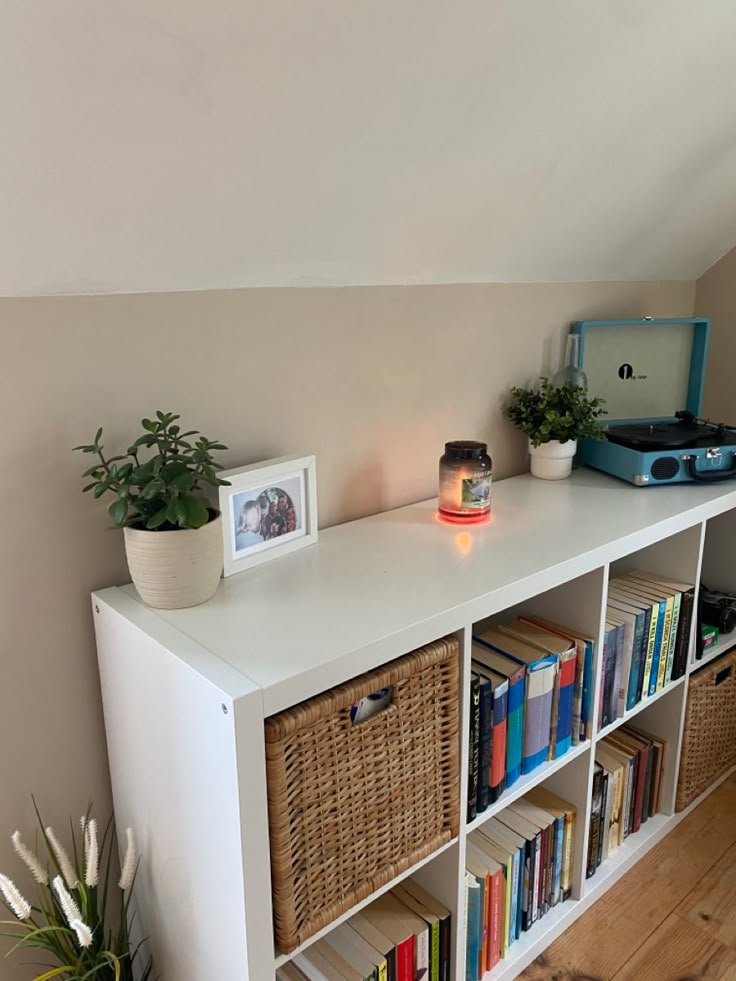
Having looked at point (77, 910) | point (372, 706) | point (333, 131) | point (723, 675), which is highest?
point (333, 131)

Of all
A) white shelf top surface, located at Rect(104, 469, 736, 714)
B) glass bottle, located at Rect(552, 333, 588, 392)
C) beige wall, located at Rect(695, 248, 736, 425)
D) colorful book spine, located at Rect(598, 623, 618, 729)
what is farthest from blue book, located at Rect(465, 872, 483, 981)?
beige wall, located at Rect(695, 248, 736, 425)

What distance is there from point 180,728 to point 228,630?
0.46ft

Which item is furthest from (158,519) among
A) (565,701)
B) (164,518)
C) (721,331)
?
(721,331)

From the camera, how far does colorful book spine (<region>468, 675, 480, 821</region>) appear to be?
132cm

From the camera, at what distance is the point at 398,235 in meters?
1.41

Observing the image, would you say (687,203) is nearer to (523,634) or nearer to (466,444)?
(466,444)

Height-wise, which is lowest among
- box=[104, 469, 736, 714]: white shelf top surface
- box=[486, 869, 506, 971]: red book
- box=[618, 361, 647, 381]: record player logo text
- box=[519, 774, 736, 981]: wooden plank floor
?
box=[519, 774, 736, 981]: wooden plank floor

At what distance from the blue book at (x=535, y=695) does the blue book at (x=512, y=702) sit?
0.01 m

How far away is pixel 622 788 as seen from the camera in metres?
1.78

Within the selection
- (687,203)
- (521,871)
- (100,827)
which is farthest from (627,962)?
(687,203)

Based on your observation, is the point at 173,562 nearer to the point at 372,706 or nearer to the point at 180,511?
the point at 180,511

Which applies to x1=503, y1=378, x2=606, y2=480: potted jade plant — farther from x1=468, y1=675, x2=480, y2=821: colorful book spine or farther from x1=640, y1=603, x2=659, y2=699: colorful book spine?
x1=468, y1=675, x2=480, y2=821: colorful book spine

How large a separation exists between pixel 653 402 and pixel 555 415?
0.52 meters

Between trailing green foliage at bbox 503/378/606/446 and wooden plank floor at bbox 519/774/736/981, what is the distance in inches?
38.5
